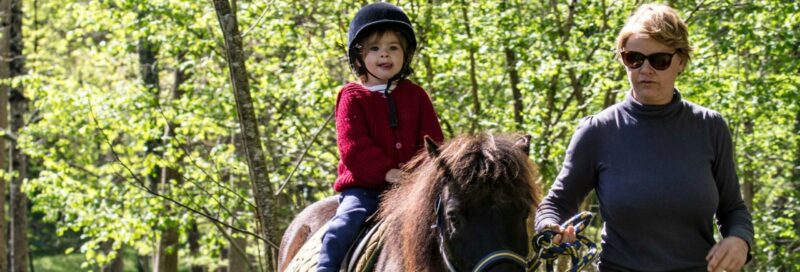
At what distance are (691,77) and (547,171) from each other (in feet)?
5.38

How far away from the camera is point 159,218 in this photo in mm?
11766

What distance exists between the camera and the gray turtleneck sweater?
10.0ft

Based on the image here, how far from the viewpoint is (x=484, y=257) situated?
3025mm

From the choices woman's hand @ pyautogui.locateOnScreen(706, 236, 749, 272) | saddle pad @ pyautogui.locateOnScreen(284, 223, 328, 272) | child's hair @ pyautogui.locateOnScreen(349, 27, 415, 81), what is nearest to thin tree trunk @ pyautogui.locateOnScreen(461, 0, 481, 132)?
saddle pad @ pyautogui.locateOnScreen(284, 223, 328, 272)

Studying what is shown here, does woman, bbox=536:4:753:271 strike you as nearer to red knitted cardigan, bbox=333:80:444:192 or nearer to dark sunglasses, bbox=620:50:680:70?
dark sunglasses, bbox=620:50:680:70

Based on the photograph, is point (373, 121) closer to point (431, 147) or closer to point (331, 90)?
point (431, 147)

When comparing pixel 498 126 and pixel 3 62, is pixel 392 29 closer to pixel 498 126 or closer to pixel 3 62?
pixel 498 126

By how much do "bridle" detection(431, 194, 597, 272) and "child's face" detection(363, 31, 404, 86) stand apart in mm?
1279

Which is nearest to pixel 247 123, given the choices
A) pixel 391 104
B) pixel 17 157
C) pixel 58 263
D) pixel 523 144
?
pixel 391 104

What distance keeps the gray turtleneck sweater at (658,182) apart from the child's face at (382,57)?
1409 millimetres

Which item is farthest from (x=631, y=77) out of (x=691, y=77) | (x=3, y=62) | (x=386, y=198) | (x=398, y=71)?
(x=3, y=62)

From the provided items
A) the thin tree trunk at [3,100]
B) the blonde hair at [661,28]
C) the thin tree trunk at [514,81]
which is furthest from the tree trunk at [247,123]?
the thin tree trunk at [3,100]

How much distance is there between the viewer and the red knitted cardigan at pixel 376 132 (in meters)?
4.20

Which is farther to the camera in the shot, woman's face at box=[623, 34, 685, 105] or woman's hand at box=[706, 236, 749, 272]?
woman's face at box=[623, 34, 685, 105]
